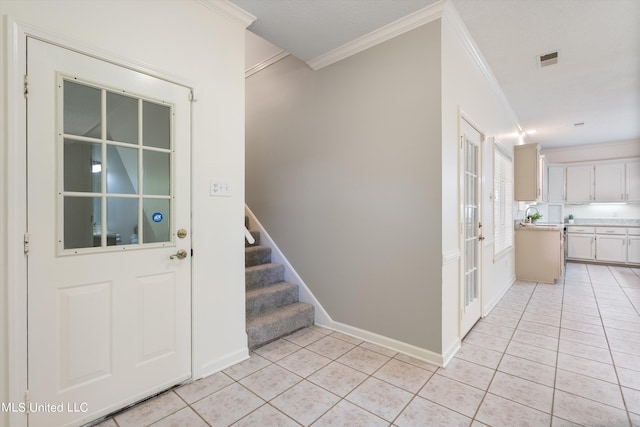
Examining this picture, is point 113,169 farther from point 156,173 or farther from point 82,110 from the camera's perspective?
point 82,110

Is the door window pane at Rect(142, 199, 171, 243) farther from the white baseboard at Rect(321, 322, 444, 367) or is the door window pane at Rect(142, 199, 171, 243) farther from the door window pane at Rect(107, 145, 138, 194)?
the white baseboard at Rect(321, 322, 444, 367)

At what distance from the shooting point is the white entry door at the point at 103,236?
4.97 feet

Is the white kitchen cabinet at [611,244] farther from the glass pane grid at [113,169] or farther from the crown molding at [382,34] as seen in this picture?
the glass pane grid at [113,169]

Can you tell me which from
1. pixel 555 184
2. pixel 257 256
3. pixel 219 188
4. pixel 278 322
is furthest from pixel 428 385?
pixel 555 184

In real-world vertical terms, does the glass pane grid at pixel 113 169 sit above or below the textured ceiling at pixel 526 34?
below

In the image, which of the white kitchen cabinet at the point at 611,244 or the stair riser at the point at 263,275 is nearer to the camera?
the stair riser at the point at 263,275

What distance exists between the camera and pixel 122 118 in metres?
1.78

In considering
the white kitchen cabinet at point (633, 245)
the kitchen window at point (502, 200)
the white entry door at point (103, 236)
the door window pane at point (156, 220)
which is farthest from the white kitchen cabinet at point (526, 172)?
the door window pane at point (156, 220)

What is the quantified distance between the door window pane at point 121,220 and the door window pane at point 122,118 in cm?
37

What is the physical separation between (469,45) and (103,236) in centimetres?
332

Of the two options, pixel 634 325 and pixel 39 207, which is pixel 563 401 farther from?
pixel 39 207

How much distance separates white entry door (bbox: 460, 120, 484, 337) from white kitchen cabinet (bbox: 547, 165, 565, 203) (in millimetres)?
5597

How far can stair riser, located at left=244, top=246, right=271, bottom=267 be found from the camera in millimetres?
3410

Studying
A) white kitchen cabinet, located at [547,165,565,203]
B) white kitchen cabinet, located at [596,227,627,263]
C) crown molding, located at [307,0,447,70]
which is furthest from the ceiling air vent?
white kitchen cabinet, located at [596,227,627,263]
